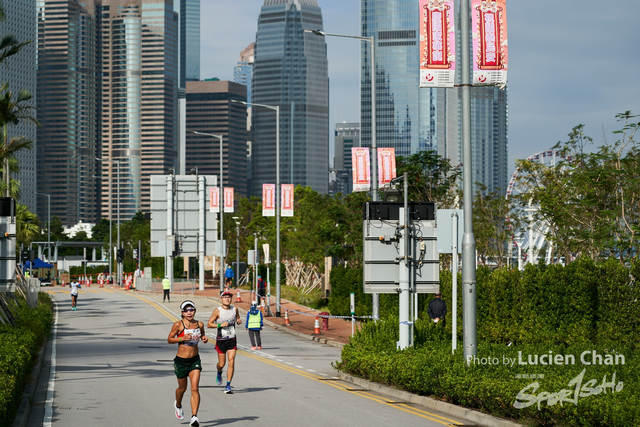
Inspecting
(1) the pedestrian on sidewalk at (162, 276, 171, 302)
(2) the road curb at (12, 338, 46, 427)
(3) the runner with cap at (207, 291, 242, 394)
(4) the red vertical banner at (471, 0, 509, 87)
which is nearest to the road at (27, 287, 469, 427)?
(2) the road curb at (12, 338, 46, 427)

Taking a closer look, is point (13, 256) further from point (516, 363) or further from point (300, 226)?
point (300, 226)

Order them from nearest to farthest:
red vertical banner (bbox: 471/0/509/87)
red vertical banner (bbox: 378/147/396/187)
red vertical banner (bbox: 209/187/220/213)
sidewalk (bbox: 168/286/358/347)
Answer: red vertical banner (bbox: 471/0/509/87) → red vertical banner (bbox: 378/147/396/187) → sidewalk (bbox: 168/286/358/347) → red vertical banner (bbox: 209/187/220/213)

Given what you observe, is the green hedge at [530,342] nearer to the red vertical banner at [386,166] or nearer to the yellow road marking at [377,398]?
the yellow road marking at [377,398]

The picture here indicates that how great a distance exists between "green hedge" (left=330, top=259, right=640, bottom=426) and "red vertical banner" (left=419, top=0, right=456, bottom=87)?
5.12m

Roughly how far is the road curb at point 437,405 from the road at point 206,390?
8.7 inches

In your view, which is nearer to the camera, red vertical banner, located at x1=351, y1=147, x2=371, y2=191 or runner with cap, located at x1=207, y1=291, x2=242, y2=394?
runner with cap, located at x1=207, y1=291, x2=242, y2=394

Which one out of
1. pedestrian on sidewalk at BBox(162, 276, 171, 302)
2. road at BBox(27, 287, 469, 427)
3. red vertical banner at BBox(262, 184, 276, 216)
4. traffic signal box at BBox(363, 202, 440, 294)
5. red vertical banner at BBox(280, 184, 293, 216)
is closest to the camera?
road at BBox(27, 287, 469, 427)

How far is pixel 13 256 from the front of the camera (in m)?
21.9

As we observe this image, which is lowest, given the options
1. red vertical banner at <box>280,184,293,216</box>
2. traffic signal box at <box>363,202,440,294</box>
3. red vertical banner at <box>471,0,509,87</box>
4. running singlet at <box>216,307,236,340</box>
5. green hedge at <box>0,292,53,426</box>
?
green hedge at <box>0,292,53,426</box>

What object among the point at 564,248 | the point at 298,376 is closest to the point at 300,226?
the point at 564,248

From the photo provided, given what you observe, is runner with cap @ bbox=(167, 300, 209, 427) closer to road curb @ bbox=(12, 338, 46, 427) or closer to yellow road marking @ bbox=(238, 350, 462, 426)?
road curb @ bbox=(12, 338, 46, 427)

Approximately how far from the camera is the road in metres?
12.5

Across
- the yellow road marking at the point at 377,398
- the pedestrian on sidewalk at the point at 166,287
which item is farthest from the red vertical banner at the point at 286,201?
the yellow road marking at the point at 377,398

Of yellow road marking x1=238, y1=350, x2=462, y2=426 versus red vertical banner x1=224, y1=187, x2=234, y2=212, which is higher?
red vertical banner x1=224, y1=187, x2=234, y2=212
